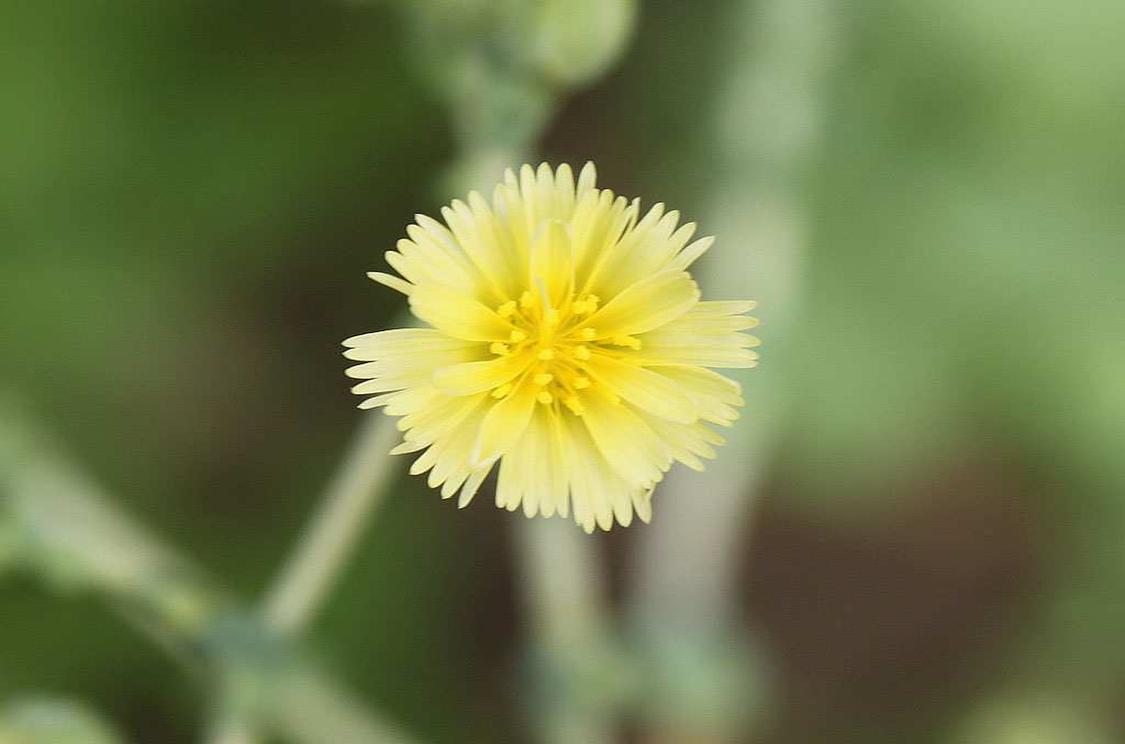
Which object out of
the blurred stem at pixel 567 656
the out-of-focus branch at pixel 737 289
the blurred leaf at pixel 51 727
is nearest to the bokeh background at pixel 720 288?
the out-of-focus branch at pixel 737 289

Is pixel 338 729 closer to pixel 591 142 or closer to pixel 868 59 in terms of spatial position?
pixel 591 142

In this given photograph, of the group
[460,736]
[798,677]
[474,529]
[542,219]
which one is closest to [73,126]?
[474,529]

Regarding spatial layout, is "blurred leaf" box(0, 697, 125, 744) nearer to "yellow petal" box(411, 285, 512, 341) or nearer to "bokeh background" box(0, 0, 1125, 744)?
"yellow petal" box(411, 285, 512, 341)

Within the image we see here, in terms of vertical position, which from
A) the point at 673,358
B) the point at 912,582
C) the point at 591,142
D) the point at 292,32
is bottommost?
the point at 673,358

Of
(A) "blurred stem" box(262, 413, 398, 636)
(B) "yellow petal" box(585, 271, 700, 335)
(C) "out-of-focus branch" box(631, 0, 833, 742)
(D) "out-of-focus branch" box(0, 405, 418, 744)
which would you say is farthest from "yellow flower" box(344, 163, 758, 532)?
(C) "out-of-focus branch" box(631, 0, 833, 742)

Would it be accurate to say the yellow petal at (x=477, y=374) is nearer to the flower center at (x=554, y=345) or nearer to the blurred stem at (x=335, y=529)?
the flower center at (x=554, y=345)

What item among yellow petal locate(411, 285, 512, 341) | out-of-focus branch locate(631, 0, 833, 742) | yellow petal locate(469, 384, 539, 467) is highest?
out-of-focus branch locate(631, 0, 833, 742)
